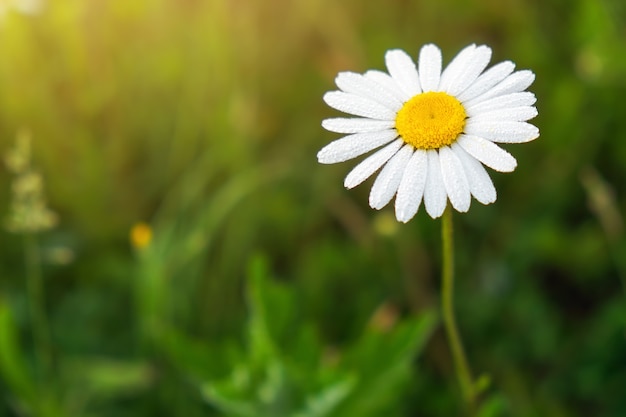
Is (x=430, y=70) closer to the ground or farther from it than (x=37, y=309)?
farther from it

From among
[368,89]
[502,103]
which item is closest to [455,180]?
[502,103]

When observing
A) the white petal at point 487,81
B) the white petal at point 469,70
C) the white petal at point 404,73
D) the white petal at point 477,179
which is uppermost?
the white petal at point 404,73

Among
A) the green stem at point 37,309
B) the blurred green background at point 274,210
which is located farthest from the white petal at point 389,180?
the green stem at point 37,309

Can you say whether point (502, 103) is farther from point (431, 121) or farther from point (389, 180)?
point (389, 180)

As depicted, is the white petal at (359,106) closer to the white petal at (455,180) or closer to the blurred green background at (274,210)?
the white petal at (455,180)

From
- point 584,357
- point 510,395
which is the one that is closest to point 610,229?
point 584,357

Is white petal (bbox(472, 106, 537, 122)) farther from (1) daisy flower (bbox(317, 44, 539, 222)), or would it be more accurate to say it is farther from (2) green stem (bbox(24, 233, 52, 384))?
(2) green stem (bbox(24, 233, 52, 384))
